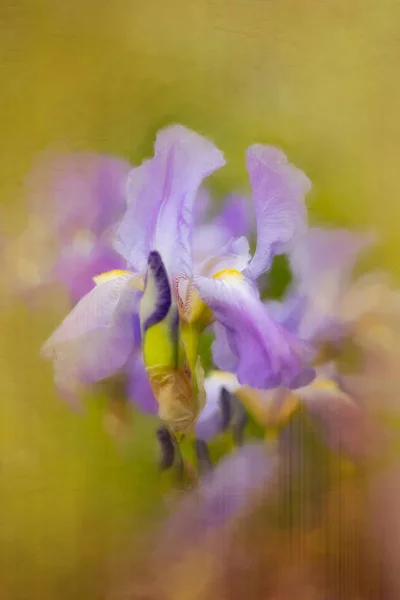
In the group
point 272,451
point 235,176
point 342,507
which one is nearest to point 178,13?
point 235,176

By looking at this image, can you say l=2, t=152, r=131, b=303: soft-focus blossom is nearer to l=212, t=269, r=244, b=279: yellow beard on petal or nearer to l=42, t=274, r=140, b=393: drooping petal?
l=42, t=274, r=140, b=393: drooping petal

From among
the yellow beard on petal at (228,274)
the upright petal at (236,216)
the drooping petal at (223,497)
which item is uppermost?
the upright petal at (236,216)

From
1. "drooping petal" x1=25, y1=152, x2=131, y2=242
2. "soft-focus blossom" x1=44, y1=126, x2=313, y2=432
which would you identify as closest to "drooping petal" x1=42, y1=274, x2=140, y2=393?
"soft-focus blossom" x1=44, y1=126, x2=313, y2=432

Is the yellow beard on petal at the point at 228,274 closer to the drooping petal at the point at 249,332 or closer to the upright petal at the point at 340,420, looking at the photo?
the drooping petal at the point at 249,332

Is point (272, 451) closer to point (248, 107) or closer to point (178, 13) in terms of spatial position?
point (248, 107)

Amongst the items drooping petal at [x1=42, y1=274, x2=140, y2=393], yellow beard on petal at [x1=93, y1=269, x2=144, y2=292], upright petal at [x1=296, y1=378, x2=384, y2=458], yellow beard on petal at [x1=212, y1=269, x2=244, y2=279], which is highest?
yellow beard on petal at [x1=212, y1=269, x2=244, y2=279]

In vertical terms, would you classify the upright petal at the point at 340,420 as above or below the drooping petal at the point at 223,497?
above

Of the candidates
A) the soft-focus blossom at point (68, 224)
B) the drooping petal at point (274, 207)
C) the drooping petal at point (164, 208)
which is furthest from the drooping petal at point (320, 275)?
the soft-focus blossom at point (68, 224)

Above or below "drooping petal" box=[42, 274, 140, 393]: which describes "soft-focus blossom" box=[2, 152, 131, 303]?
above
